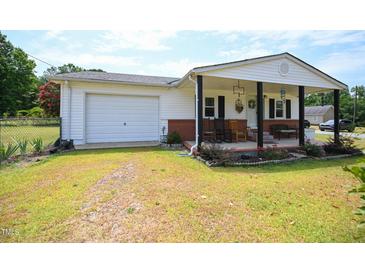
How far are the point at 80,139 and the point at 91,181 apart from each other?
5431mm

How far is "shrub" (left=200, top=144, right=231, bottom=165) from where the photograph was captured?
6.29 meters

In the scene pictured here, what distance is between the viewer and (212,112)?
11500 mm

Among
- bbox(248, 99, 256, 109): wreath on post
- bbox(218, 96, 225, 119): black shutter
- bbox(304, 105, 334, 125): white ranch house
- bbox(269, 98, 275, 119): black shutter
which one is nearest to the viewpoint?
bbox(218, 96, 225, 119): black shutter

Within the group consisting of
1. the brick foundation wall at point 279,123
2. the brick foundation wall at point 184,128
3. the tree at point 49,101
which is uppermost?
the tree at point 49,101

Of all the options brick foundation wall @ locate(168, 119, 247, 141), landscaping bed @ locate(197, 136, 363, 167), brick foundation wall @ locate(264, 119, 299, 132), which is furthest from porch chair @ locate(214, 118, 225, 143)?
brick foundation wall @ locate(264, 119, 299, 132)

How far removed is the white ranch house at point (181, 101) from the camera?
810 centimetres

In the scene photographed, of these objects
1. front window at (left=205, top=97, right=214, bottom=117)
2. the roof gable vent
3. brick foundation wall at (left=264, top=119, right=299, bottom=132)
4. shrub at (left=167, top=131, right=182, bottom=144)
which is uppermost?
the roof gable vent

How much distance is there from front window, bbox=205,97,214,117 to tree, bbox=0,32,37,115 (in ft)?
95.2

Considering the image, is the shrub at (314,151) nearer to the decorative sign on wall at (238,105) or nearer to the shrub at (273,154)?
the shrub at (273,154)

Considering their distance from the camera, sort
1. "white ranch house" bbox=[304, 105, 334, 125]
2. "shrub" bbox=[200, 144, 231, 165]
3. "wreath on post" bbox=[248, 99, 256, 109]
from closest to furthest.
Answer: "shrub" bbox=[200, 144, 231, 165] → "wreath on post" bbox=[248, 99, 256, 109] → "white ranch house" bbox=[304, 105, 334, 125]

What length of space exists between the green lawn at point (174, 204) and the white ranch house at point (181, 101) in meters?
3.01

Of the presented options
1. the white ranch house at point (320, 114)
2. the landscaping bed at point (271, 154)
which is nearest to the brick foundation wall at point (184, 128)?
the landscaping bed at point (271, 154)

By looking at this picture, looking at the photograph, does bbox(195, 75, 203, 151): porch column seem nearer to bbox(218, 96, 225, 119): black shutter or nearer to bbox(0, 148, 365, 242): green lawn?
bbox(0, 148, 365, 242): green lawn
